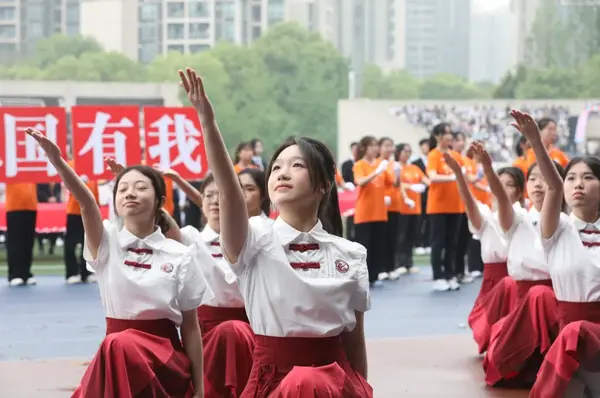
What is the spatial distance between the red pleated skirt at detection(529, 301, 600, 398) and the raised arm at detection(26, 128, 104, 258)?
174 cm

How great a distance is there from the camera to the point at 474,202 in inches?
217

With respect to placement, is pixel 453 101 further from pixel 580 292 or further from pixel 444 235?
pixel 580 292

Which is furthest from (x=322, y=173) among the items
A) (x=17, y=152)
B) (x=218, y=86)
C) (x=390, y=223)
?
(x=218, y=86)

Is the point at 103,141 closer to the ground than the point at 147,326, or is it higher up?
higher up

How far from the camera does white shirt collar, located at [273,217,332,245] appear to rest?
2.62 m

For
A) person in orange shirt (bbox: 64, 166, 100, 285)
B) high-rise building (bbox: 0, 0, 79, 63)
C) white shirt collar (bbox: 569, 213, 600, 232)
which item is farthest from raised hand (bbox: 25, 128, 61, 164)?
high-rise building (bbox: 0, 0, 79, 63)

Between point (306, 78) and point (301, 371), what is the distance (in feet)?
66.1

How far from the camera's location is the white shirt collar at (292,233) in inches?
103

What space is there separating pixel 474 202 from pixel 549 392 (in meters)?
1.83

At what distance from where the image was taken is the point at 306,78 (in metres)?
22.4

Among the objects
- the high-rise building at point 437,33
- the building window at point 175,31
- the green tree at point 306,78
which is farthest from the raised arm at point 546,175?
the high-rise building at point 437,33

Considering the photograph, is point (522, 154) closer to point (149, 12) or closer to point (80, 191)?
point (80, 191)

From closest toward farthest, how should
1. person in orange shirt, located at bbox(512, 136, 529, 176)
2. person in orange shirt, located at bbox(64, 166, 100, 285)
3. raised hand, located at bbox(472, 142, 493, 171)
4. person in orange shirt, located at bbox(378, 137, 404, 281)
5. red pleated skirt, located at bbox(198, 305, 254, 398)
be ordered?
red pleated skirt, located at bbox(198, 305, 254, 398)
raised hand, located at bbox(472, 142, 493, 171)
person in orange shirt, located at bbox(512, 136, 529, 176)
person in orange shirt, located at bbox(64, 166, 100, 285)
person in orange shirt, located at bbox(378, 137, 404, 281)

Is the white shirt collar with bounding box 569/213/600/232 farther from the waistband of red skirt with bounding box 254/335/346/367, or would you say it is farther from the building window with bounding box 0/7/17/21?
the building window with bounding box 0/7/17/21
